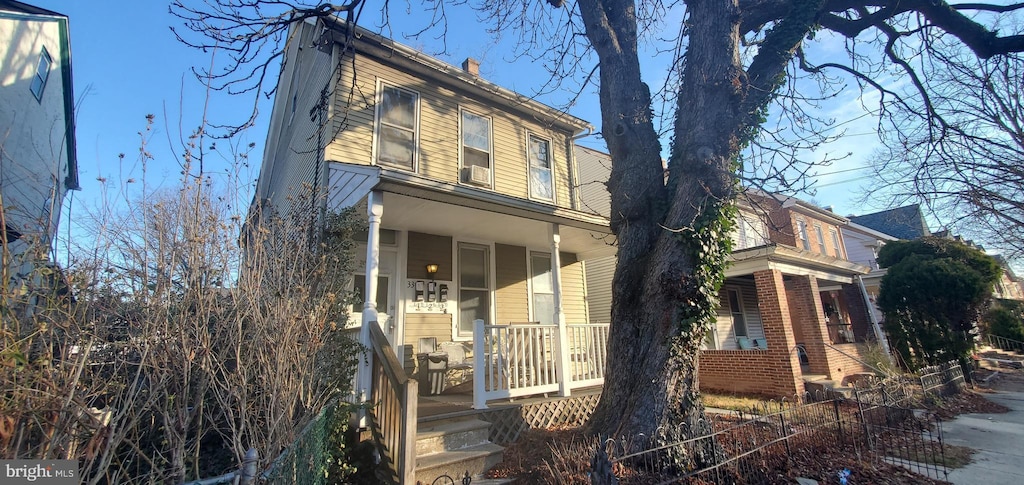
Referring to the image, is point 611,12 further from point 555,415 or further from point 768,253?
point 768,253

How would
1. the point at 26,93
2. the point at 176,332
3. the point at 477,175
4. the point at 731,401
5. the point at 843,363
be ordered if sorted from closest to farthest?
the point at 176,332
the point at 477,175
the point at 731,401
the point at 26,93
the point at 843,363

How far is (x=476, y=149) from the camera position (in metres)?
8.87

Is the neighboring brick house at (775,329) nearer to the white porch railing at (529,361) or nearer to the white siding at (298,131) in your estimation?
the white porch railing at (529,361)

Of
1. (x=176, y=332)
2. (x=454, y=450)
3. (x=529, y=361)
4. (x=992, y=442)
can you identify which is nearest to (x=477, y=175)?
(x=529, y=361)

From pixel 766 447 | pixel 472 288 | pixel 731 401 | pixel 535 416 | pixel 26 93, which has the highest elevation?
pixel 26 93

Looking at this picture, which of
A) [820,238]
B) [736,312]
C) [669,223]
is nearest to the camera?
[669,223]

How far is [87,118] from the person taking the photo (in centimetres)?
361

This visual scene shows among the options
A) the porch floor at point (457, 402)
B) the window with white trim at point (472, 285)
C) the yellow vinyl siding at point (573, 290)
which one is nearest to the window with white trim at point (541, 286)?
the yellow vinyl siding at point (573, 290)

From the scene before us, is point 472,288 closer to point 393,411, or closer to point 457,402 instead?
point 457,402

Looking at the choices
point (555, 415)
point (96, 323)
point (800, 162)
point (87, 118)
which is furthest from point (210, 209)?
point (800, 162)

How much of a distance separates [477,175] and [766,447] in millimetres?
6395

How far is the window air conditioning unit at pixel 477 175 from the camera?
Answer: 8.48m

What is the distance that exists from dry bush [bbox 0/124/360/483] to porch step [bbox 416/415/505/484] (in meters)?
1.08

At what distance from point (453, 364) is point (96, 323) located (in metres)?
4.63
